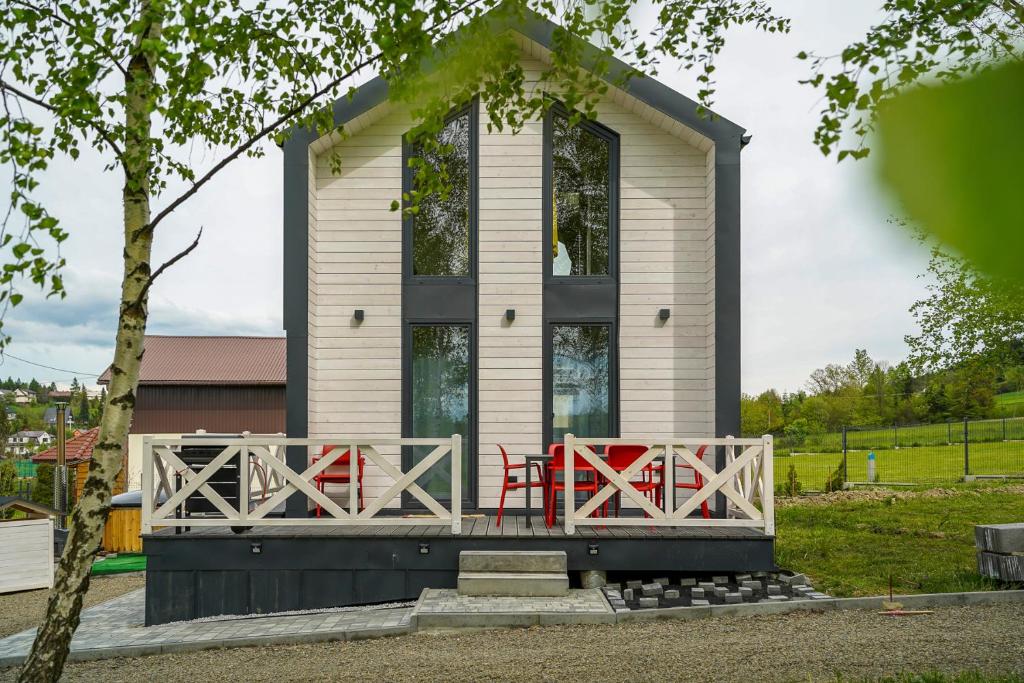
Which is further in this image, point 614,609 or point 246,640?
point 614,609

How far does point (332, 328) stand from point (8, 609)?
6494 mm

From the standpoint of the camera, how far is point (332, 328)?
32.7ft

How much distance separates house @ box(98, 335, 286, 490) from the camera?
2652 cm

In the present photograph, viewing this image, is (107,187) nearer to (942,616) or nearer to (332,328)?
(332,328)

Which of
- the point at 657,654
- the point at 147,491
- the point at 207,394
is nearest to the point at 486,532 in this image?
the point at 657,654

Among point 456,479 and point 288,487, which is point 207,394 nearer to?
point 288,487

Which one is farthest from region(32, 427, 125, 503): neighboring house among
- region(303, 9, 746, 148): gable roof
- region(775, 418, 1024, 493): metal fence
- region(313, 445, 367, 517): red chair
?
region(775, 418, 1024, 493): metal fence

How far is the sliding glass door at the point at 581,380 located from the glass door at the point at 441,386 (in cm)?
97

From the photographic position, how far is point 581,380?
32.9 feet

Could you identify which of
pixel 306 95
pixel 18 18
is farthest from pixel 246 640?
pixel 18 18

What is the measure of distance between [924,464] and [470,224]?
16964 millimetres

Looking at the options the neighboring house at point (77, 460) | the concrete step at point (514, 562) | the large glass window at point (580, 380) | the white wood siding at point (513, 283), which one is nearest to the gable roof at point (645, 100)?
the white wood siding at point (513, 283)

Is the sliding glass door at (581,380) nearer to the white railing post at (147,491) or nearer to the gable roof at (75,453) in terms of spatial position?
the white railing post at (147,491)

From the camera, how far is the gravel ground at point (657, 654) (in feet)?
18.1
